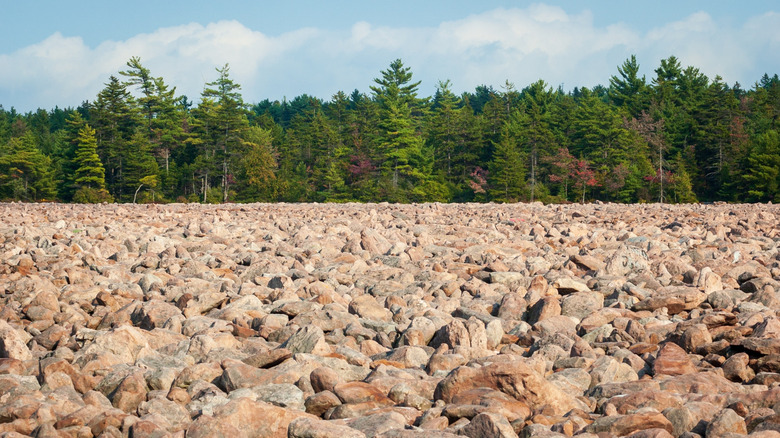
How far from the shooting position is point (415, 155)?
6906 cm

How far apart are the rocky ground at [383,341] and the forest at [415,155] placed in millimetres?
53138

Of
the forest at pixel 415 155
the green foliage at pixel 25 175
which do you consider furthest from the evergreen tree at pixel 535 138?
the green foliage at pixel 25 175

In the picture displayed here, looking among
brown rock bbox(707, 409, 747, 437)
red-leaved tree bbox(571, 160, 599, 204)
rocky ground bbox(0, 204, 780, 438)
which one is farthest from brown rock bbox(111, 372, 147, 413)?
red-leaved tree bbox(571, 160, 599, 204)

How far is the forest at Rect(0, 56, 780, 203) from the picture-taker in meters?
62.5

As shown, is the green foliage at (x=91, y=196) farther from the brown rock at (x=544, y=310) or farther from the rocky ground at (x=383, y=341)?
the brown rock at (x=544, y=310)

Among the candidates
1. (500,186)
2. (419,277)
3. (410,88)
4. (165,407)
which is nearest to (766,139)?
(500,186)

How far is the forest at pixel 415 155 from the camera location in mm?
62469

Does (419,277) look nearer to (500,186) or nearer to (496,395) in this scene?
(496,395)

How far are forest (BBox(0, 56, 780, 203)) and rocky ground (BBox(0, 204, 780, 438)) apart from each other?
2092 inches

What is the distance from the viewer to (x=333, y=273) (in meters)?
7.71

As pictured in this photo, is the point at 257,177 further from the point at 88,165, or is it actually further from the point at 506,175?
the point at 506,175

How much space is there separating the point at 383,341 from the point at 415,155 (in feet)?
210

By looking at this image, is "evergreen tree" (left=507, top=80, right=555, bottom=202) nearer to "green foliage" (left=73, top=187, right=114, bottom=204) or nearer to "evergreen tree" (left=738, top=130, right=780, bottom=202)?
"evergreen tree" (left=738, top=130, right=780, bottom=202)

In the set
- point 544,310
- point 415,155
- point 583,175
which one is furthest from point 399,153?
point 544,310
